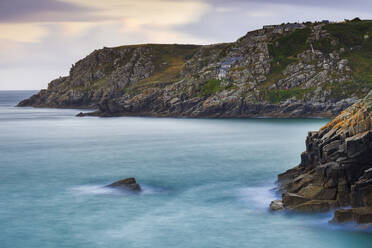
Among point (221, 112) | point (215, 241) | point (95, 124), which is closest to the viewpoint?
point (215, 241)

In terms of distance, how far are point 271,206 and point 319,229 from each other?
5.28 meters

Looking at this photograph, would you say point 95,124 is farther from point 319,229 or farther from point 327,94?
point 319,229

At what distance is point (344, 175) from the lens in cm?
3416

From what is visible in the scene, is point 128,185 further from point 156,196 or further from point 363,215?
point 363,215

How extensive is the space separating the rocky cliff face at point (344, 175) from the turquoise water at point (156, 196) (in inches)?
49.1

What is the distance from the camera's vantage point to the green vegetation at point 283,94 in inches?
5586

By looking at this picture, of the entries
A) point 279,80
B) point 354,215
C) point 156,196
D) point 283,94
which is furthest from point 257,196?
point 279,80

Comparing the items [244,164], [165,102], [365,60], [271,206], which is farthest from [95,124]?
[271,206]

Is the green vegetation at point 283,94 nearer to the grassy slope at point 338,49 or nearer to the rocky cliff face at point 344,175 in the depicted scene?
the grassy slope at point 338,49

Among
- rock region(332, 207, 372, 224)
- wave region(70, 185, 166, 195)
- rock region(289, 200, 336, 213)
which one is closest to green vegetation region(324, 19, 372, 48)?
wave region(70, 185, 166, 195)

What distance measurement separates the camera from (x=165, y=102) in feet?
528

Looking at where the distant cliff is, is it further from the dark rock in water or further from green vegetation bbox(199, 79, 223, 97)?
the dark rock in water

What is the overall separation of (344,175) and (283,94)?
11229 centimetres

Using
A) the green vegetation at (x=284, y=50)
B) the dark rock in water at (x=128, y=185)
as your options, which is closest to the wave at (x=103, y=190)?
the dark rock in water at (x=128, y=185)
